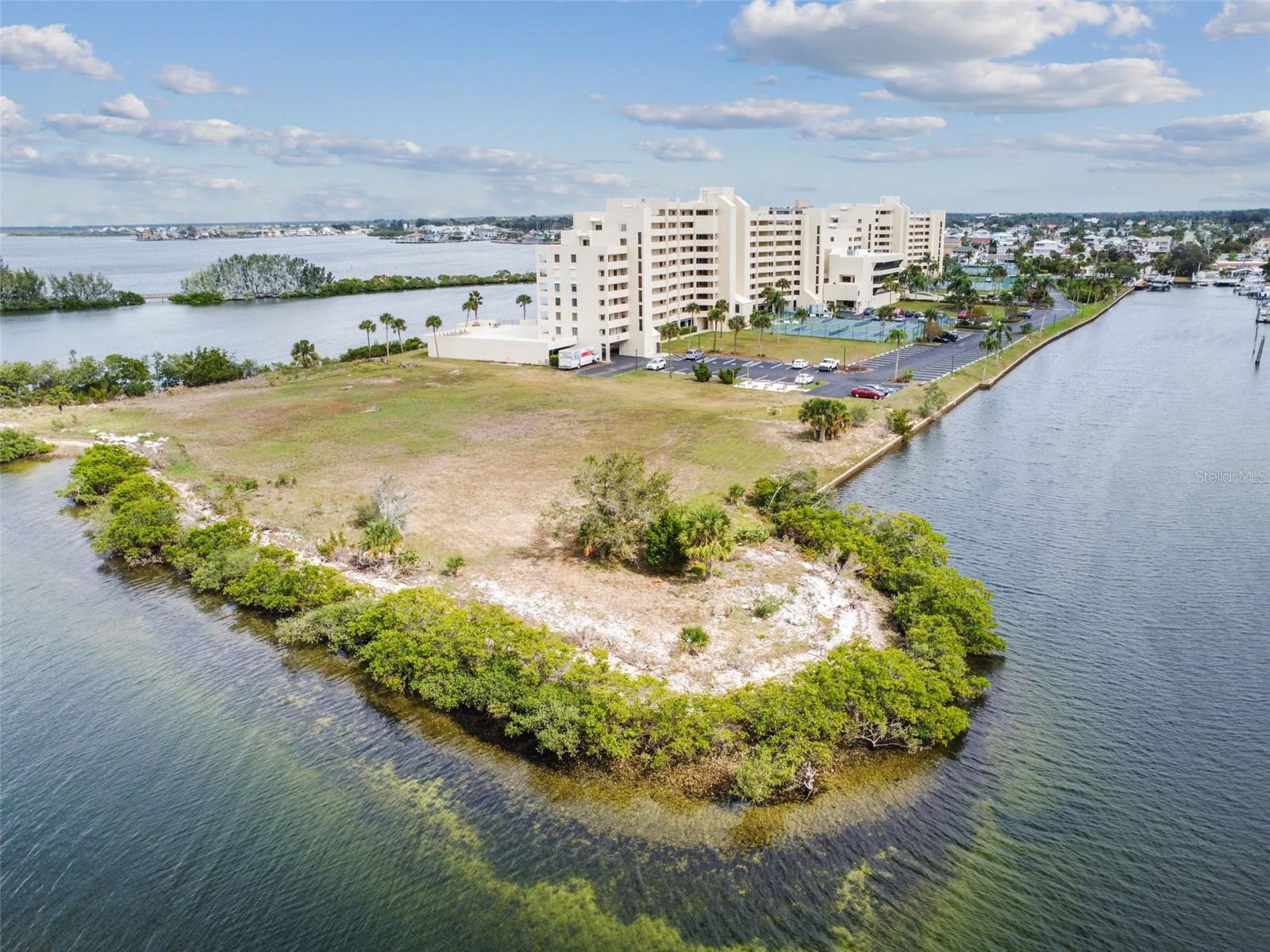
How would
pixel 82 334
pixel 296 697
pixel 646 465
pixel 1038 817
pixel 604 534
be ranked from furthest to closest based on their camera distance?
pixel 82 334 < pixel 646 465 < pixel 604 534 < pixel 296 697 < pixel 1038 817

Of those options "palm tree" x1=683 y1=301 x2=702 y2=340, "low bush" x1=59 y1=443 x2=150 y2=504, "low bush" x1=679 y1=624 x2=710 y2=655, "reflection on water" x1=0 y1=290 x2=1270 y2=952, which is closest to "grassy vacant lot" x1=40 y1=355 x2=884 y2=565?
"low bush" x1=59 y1=443 x2=150 y2=504

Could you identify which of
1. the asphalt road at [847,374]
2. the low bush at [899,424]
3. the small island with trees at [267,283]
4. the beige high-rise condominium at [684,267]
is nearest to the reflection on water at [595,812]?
the low bush at [899,424]

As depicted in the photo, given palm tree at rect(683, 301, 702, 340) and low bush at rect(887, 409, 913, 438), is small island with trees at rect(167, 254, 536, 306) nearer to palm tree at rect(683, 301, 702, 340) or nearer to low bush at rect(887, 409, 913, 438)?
palm tree at rect(683, 301, 702, 340)

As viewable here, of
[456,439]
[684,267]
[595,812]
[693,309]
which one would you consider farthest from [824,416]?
[684,267]

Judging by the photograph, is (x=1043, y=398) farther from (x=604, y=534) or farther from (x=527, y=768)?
(x=527, y=768)

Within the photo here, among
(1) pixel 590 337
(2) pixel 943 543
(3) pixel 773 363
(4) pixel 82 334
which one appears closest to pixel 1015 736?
(2) pixel 943 543

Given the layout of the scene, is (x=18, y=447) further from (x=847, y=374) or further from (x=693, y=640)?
(x=847, y=374)

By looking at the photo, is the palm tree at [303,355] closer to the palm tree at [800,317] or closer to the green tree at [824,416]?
the green tree at [824,416]
